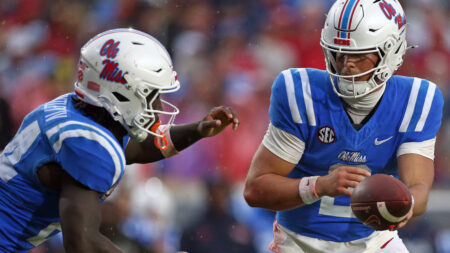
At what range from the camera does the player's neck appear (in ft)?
11.8

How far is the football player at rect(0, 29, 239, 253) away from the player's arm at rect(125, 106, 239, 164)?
0.40 m

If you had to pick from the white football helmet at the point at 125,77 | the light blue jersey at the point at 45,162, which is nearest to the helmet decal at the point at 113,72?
the white football helmet at the point at 125,77

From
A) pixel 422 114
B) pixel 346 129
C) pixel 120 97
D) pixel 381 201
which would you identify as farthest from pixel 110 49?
pixel 422 114

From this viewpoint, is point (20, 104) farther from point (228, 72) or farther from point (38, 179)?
point (38, 179)

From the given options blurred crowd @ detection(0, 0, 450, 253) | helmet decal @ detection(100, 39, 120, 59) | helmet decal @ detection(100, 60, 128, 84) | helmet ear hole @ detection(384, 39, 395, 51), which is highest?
helmet ear hole @ detection(384, 39, 395, 51)

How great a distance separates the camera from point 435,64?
7.62 m

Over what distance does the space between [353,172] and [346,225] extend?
51 cm

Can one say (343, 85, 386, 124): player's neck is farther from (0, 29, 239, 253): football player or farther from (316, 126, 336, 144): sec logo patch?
(0, 29, 239, 253): football player

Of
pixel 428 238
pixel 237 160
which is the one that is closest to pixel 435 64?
pixel 428 238

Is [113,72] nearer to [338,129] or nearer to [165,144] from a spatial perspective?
[165,144]

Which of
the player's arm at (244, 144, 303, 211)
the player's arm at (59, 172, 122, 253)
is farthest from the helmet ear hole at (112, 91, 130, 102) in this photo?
the player's arm at (244, 144, 303, 211)

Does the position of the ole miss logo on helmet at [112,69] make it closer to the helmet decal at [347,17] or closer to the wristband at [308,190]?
the wristband at [308,190]

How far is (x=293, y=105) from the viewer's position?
3.61 m

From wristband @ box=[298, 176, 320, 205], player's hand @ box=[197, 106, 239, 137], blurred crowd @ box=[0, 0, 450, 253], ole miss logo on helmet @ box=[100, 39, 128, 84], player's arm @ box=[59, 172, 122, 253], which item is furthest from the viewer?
blurred crowd @ box=[0, 0, 450, 253]
